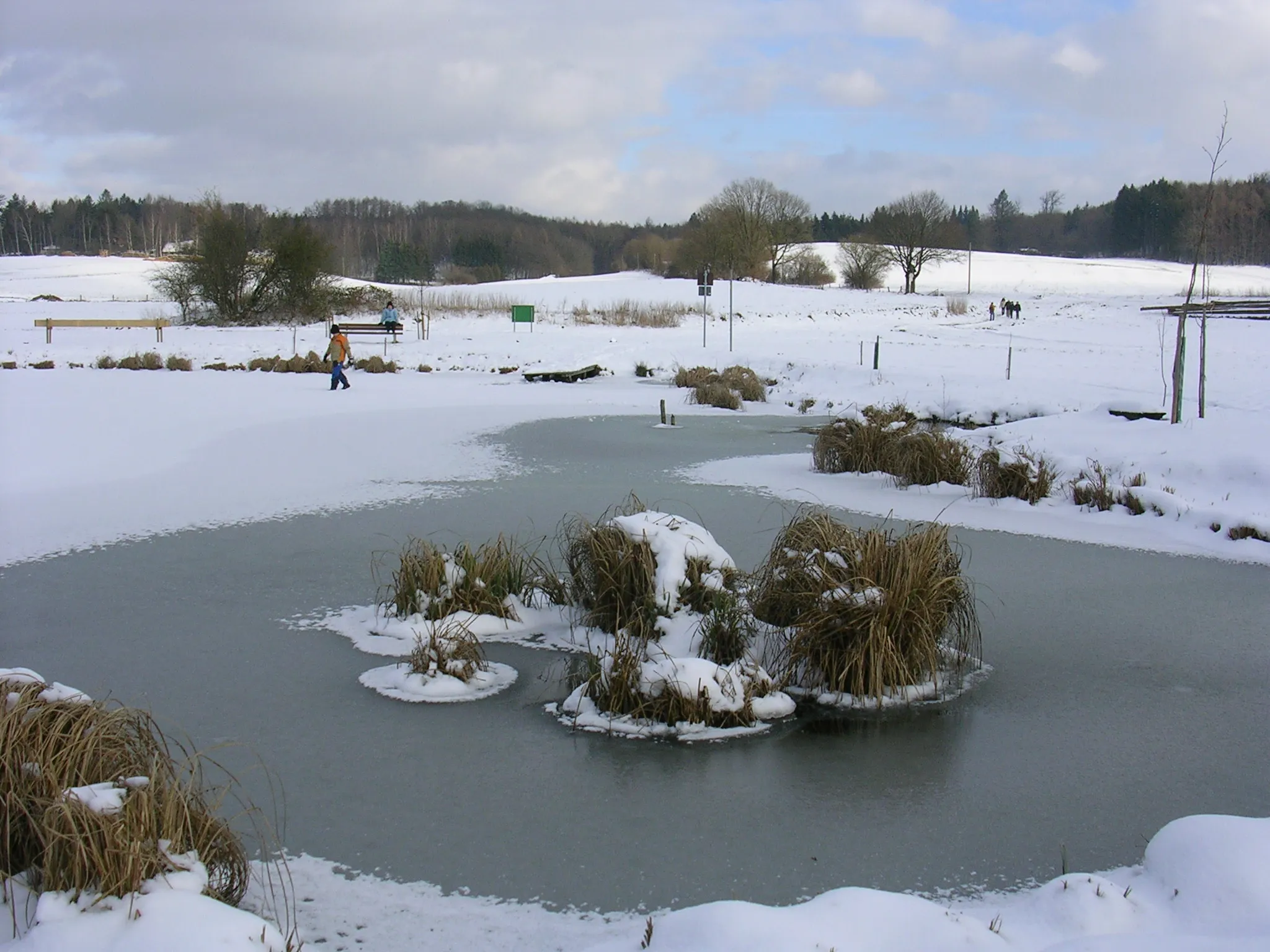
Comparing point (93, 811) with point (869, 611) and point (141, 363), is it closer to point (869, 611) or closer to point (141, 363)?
point (869, 611)

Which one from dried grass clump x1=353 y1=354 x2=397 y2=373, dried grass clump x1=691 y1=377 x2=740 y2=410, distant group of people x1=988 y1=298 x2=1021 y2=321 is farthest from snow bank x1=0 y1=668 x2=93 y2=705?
distant group of people x1=988 y1=298 x2=1021 y2=321

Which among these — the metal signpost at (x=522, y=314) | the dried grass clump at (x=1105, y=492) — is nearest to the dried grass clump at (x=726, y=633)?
the dried grass clump at (x=1105, y=492)

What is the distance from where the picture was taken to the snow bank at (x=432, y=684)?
572 centimetres

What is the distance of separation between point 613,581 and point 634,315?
37.1 metres

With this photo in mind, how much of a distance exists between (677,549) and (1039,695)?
7.53ft

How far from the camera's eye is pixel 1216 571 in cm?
830

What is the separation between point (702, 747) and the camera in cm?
512

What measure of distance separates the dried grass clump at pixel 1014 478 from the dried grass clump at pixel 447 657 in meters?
6.74

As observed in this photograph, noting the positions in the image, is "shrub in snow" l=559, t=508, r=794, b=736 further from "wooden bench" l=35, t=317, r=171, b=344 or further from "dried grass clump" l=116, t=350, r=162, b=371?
"wooden bench" l=35, t=317, r=171, b=344

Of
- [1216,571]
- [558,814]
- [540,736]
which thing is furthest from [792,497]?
[558,814]

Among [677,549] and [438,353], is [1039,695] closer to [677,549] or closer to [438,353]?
[677,549]

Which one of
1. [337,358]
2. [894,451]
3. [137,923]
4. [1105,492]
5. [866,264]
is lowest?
[137,923]

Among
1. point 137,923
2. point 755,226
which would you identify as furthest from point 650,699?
point 755,226

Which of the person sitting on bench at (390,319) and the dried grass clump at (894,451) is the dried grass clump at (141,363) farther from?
the dried grass clump at (894,451)
